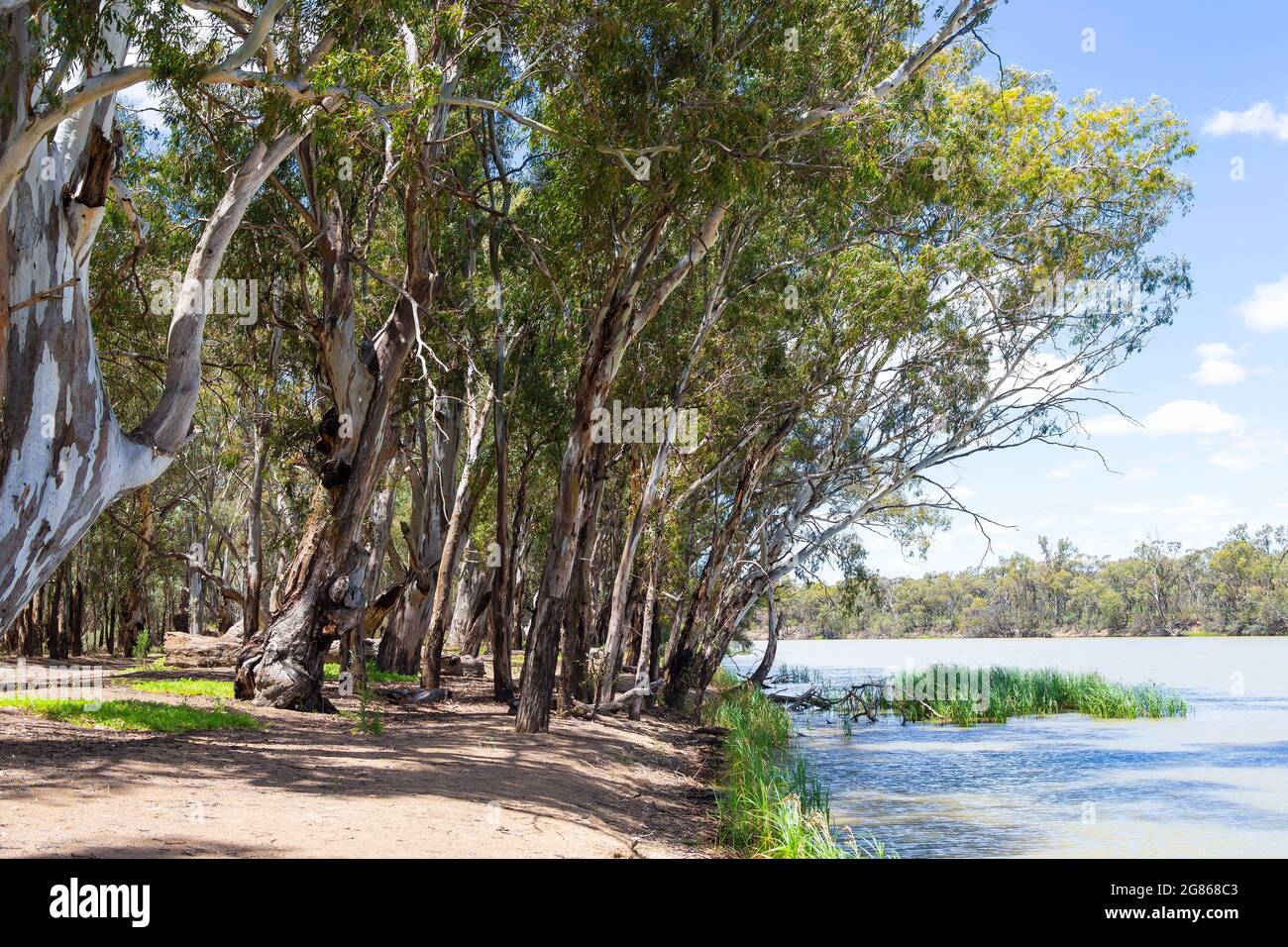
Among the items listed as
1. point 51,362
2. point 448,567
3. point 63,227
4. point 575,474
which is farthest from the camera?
point 448,567

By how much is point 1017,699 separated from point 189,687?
16194mm

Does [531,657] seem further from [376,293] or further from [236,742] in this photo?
[376,293]

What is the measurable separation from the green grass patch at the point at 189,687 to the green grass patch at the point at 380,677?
2013 millimetres

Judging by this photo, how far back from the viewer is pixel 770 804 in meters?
8.73

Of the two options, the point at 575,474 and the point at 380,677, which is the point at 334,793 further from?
the point at 380,677

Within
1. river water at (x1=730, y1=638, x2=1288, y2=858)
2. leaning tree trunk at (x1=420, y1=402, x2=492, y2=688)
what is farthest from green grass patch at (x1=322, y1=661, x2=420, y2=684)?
river water at (x1=730, y1=638, x2=1288, y2=858)

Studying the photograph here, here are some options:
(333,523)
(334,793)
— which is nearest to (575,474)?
(333,523)

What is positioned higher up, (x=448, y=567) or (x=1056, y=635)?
(x=448, y=567)

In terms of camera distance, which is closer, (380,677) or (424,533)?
(380,677)

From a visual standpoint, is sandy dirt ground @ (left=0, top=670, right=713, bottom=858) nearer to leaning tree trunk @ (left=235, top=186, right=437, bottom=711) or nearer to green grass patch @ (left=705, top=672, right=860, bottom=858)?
green grass patch @ (left=705, top=672, right=860, bottom=858)

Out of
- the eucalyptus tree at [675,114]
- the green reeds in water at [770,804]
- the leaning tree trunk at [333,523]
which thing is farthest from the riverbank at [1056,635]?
the eucalyptus tree at [675,114]

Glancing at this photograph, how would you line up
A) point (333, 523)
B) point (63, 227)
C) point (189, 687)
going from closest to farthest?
1. point (63, 227)
2. point (333, 523)
3. point (189, 687)

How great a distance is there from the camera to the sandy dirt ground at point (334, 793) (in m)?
5.26

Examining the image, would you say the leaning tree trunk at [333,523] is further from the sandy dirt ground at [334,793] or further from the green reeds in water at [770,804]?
the green reeds in water at [770,804]
